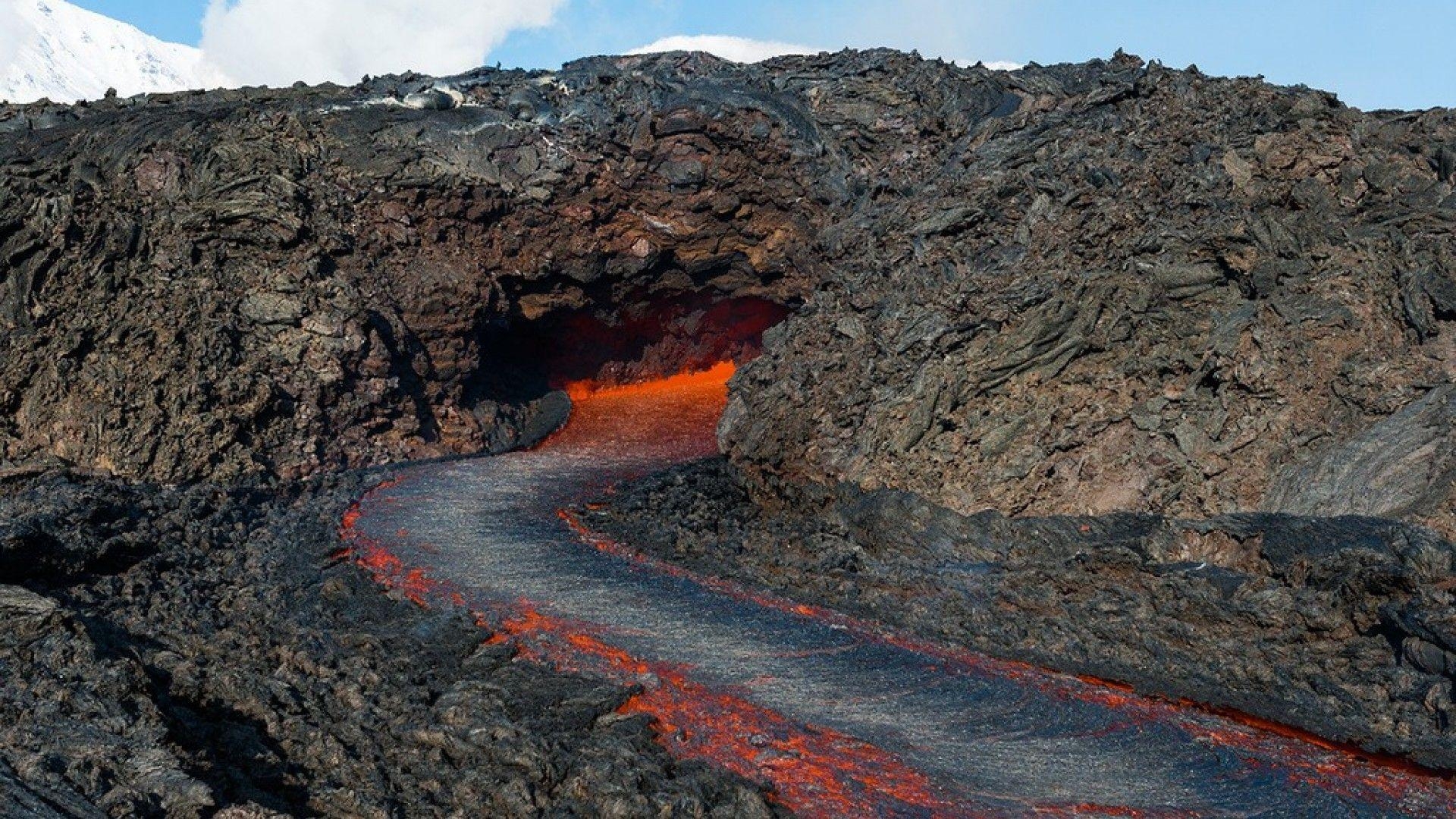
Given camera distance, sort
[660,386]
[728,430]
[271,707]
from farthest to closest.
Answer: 1. [660,386]
2. [728,430]
3. [271,707]

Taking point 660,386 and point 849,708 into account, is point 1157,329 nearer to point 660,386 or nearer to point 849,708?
point 849,708

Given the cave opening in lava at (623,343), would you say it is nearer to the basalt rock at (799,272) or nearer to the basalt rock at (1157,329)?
the basalt rock at (799,272)

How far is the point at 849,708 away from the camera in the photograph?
14.1 meters

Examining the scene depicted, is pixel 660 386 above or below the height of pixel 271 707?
above

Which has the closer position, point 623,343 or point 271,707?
point 271,707

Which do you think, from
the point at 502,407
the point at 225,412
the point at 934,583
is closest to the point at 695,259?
the point at 502,407

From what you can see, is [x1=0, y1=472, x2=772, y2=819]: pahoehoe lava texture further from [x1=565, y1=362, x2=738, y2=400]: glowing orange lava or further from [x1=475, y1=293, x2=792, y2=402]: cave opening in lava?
[x1=565, y1=362, x2=738, y2=400]: glowing orange lava

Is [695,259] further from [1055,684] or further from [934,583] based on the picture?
[1055,684]

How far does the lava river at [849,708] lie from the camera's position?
12141 millimetres

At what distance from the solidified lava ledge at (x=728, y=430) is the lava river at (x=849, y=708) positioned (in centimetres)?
9

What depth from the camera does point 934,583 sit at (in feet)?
61.6

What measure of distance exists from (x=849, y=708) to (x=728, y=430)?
13.2 metres

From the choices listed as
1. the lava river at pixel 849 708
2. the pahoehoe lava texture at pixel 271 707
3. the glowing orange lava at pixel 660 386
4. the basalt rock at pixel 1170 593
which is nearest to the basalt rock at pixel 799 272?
→ the glowing orange lava at pixel 660 386

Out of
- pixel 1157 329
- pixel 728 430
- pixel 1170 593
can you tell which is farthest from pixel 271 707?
pixel 1157 329
